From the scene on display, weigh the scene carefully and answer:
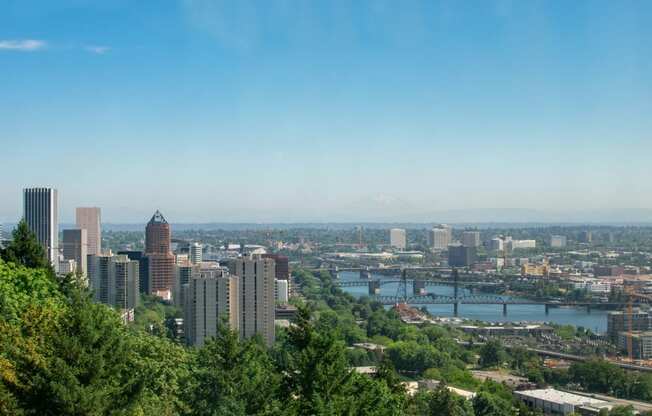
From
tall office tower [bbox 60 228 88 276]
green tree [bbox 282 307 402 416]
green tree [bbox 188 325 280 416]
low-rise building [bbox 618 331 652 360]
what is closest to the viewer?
green tree [bbox 282 307 402 416]

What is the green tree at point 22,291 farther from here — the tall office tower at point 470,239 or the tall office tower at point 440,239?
the tall office tower at point 440,239

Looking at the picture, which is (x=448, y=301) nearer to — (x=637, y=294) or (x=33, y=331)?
(x=637, y=294)

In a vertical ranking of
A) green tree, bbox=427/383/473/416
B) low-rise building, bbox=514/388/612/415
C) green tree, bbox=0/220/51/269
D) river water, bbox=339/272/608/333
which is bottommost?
river water, bbox=339/272/608/333

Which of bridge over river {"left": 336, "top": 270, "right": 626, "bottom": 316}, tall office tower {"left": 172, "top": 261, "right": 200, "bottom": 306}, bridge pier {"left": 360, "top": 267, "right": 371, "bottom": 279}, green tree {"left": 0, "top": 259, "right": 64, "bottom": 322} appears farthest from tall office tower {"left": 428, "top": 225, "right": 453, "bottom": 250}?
green tree {"left": 0, "top": 259, "right": 64, "bottom": 322}

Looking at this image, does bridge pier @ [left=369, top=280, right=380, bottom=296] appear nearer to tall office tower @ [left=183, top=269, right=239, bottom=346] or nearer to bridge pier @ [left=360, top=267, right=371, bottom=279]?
bridge pier @ [left=360, top=267, right=371, bottom=279]

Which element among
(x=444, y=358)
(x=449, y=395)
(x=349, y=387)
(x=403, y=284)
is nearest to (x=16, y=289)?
(x=349, y=387)

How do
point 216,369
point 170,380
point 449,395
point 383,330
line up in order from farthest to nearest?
1. point 383,330
2. point 449,395
3. point 170,380
4. point 216,369

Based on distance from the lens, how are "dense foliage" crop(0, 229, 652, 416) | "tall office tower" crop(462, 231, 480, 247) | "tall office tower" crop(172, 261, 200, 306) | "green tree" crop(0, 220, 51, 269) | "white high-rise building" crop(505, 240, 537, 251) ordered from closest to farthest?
"dense foliage" crop(0, 229, 652, 416), "green tree" crop(0, 220, 51, 269), "tall office tower" crop(172, 261, 200, 306), "white high-rise building" crop(505, 240, 537, 251), "tall office tower" crop(462, 231, 480, 247)

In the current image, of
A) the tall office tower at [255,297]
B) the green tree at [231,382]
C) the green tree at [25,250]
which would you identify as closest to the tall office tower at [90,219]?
the tall office tower at [255,297]
